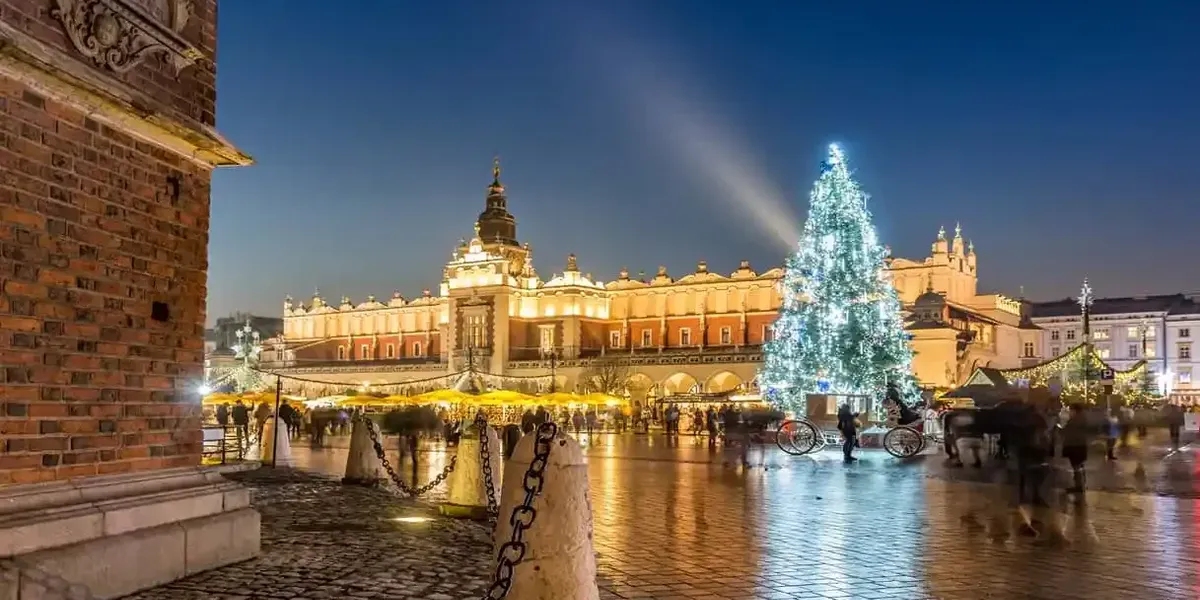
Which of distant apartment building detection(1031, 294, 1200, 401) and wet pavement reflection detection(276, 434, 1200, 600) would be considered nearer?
wet pavement reflection detection(276, 434, 1200, 600)

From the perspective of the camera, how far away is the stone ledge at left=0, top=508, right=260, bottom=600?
20.1ft

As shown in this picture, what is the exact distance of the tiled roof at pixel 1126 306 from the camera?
3991 inches

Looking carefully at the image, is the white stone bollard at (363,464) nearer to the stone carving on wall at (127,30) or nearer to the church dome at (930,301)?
the stone carving on wall at (127,30)

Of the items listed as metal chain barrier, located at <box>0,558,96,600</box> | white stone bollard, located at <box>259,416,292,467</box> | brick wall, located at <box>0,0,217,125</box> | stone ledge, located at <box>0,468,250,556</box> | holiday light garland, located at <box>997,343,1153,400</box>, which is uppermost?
brick wall, located at <box>0,0,217,125</box>

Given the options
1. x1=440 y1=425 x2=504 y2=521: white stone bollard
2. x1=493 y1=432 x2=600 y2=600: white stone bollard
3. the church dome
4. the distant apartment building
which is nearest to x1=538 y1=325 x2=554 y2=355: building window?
the church dome

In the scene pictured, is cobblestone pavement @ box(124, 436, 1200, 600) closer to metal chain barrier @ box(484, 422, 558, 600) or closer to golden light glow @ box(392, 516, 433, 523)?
golden light glow @ box(392, 516, 433, 523)

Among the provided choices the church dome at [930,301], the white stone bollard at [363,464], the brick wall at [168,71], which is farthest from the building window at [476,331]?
the brick wall at [168,71]

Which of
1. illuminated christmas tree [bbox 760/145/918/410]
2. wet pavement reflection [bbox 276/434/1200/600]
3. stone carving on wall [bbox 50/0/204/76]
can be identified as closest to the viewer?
stone carving on wall [bbox 50/0/204/76]

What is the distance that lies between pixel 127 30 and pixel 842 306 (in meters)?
32.6

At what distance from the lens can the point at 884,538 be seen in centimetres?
1055

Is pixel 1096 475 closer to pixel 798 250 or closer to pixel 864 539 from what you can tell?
pixel 864 539

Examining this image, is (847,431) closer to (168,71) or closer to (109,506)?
(168,71)

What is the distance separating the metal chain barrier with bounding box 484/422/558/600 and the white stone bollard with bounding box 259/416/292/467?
17.1m

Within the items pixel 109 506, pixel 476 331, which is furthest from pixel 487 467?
pixel 476 331
